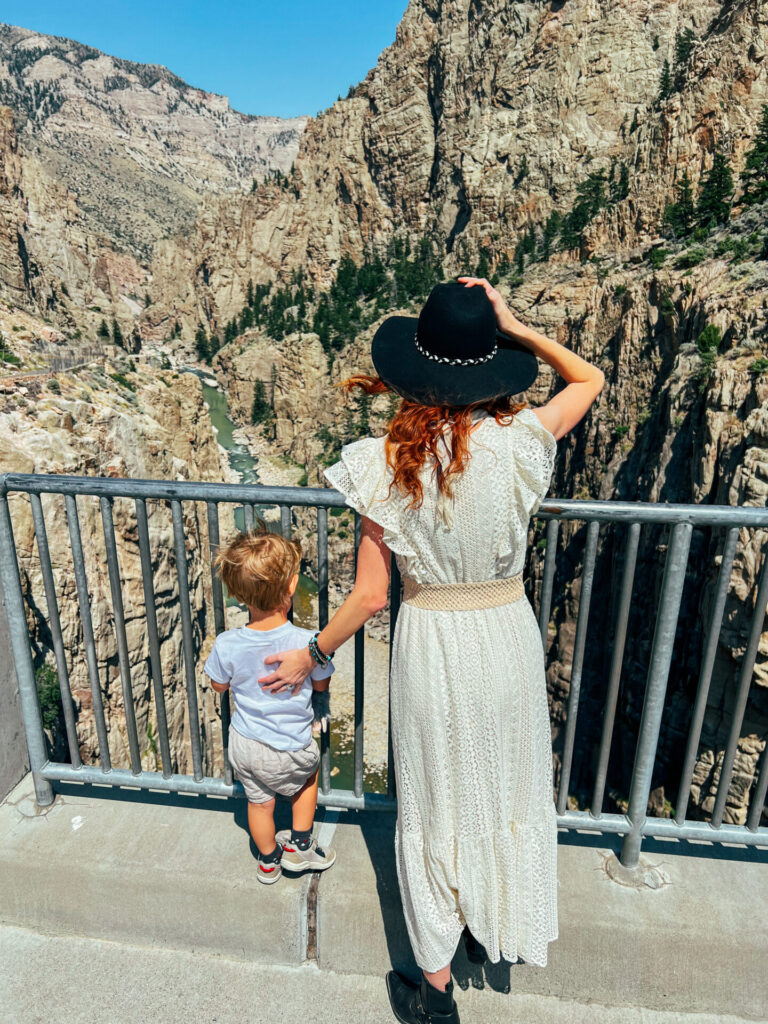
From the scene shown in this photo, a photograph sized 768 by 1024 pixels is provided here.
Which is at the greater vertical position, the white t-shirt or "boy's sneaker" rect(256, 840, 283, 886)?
the white t-shirt

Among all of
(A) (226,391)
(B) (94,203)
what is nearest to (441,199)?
(A) (226,391)

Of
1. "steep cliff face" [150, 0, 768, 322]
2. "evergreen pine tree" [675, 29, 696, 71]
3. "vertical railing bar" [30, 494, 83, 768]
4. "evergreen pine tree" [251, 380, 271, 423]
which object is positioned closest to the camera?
"vertical railing bar" [30, 494, 83, 768]

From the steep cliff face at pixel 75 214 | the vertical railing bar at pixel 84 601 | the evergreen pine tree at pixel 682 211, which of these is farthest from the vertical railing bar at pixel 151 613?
the steep cliff face at pixel 75 214

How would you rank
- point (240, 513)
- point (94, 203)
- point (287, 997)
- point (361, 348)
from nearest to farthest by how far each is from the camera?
point (287, 997) < point (240, 513) < point (361, 348) < point (94, 203)

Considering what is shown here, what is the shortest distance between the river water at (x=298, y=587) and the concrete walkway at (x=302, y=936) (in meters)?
1.55

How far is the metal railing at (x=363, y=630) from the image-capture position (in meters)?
2.44

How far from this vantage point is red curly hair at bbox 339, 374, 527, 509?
182cm

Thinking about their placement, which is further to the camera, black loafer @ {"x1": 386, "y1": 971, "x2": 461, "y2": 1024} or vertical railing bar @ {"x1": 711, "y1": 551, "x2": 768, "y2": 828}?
vertical railing bar @ {"x1": 711, "y1": 551, "x2": 768, "y2": 828}

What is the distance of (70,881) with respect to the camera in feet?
9.11

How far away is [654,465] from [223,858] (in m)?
22.9

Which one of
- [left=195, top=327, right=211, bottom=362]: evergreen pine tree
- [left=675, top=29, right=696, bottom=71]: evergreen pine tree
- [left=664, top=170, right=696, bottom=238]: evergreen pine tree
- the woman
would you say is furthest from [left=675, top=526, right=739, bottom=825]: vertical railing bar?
[left=195, top=327, right=211, bottom=362]: evergreen pine tree

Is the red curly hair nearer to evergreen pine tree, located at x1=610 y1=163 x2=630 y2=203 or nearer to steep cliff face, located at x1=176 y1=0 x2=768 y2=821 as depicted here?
steep cliff face, located at x1=176 y1=0 x2=768 y2=821

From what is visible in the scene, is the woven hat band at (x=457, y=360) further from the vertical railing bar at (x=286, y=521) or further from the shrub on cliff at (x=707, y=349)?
the shrub on cliff at (x=707, y=349)

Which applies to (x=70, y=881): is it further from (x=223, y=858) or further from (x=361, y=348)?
(x=361, y=348)
